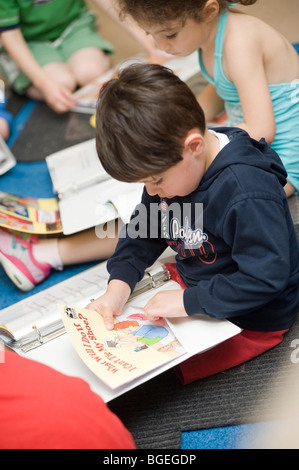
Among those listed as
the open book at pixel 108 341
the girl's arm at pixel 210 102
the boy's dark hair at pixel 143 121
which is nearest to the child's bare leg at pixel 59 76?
the girl's arm at pixel 210 102

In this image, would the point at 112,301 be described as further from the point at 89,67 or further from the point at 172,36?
the point at 89,67

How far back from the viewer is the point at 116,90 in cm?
61

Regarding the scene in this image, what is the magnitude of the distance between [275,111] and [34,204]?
0.57m

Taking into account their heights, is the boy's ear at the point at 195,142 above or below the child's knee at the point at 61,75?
above

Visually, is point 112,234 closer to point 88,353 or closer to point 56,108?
point 88,353

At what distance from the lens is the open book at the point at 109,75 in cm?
144

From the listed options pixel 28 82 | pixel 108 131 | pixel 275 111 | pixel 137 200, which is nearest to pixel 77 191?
pixel 137 200

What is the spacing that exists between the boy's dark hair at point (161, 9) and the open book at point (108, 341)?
0.42 m

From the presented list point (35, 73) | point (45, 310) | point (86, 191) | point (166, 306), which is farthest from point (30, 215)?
point (35, 73)

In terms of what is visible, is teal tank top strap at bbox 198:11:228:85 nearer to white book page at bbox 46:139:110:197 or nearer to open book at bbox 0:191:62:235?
white book page at bbox 46:139:110:197

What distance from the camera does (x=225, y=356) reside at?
762 mm

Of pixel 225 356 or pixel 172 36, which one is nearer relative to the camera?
pixel 225 356

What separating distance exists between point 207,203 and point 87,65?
1147mm

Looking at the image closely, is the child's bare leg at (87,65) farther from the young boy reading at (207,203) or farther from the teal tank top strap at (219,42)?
the young boy reading at (207,203)
